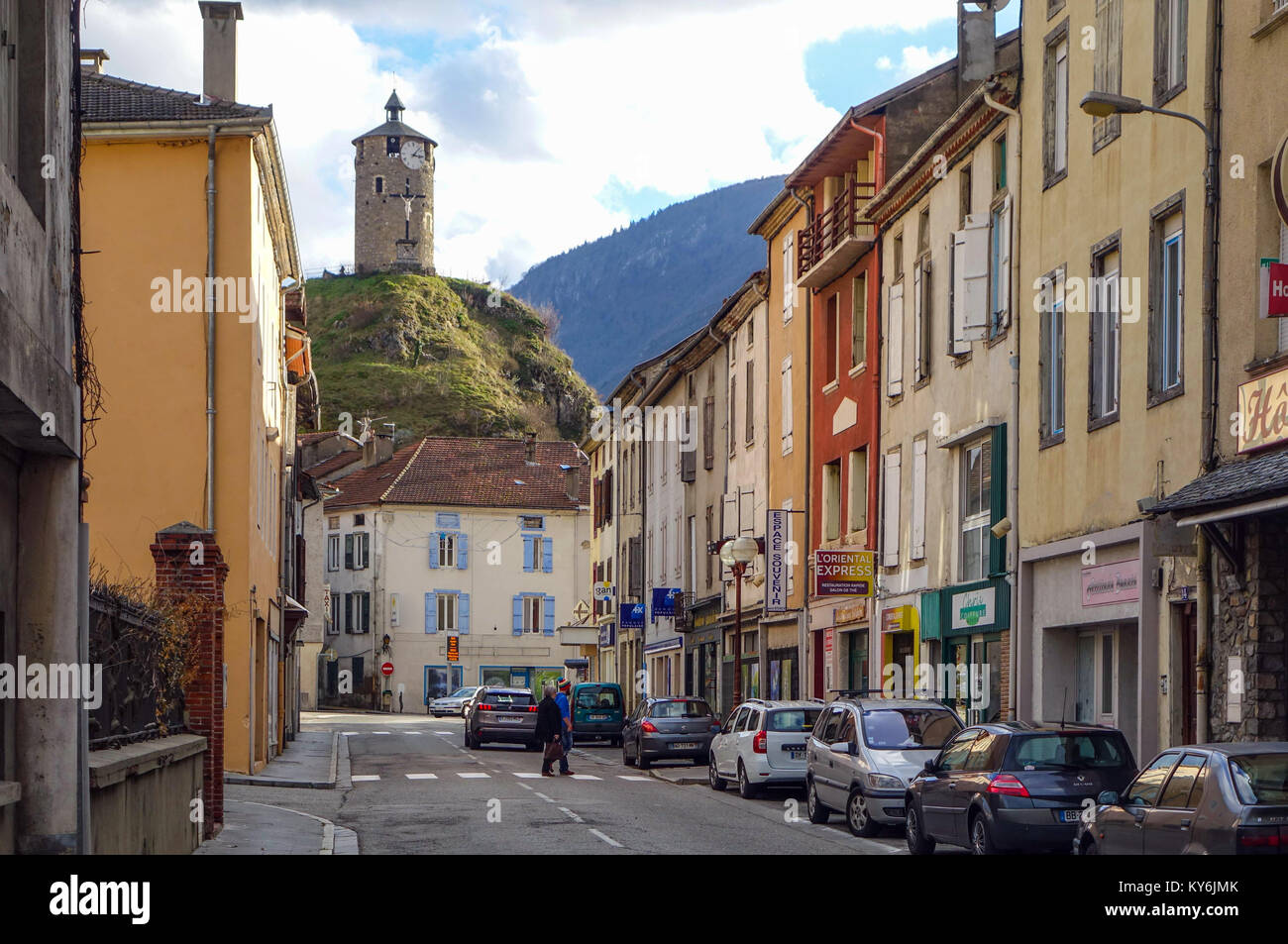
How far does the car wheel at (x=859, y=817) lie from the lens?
1906cm

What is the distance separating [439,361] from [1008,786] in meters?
107

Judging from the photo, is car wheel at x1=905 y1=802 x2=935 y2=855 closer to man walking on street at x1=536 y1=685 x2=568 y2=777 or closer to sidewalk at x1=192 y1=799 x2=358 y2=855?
sidewalk at x1=192 y1=799 x2=358 y2=855

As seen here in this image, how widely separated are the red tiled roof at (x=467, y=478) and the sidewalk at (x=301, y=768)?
37849 mm

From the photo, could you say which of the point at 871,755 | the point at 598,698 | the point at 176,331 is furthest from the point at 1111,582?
the point at 598,698

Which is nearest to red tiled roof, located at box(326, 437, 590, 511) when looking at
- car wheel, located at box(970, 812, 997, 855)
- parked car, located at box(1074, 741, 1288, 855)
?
car wheel, located at box(970, 812, 997, 855)

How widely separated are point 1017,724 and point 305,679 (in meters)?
70.0

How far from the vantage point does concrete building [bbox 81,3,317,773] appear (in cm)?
2941

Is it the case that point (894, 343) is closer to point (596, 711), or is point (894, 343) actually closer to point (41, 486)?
point (596, 711)

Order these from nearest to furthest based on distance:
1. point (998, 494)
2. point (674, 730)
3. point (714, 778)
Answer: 1. point (998, 494)
2. point (714, 778)
3. point (674, 730)

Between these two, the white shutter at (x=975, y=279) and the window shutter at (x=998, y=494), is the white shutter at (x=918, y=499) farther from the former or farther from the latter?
the window shutter at (x=998, y=494)

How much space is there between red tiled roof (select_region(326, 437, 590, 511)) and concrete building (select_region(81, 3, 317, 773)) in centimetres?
5221

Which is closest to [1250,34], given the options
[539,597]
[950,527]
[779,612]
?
[950,527]

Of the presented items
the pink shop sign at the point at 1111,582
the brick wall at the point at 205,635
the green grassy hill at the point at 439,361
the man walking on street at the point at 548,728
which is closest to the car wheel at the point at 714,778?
the man walking on street at the point at 548,728

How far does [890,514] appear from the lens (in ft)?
98.9
